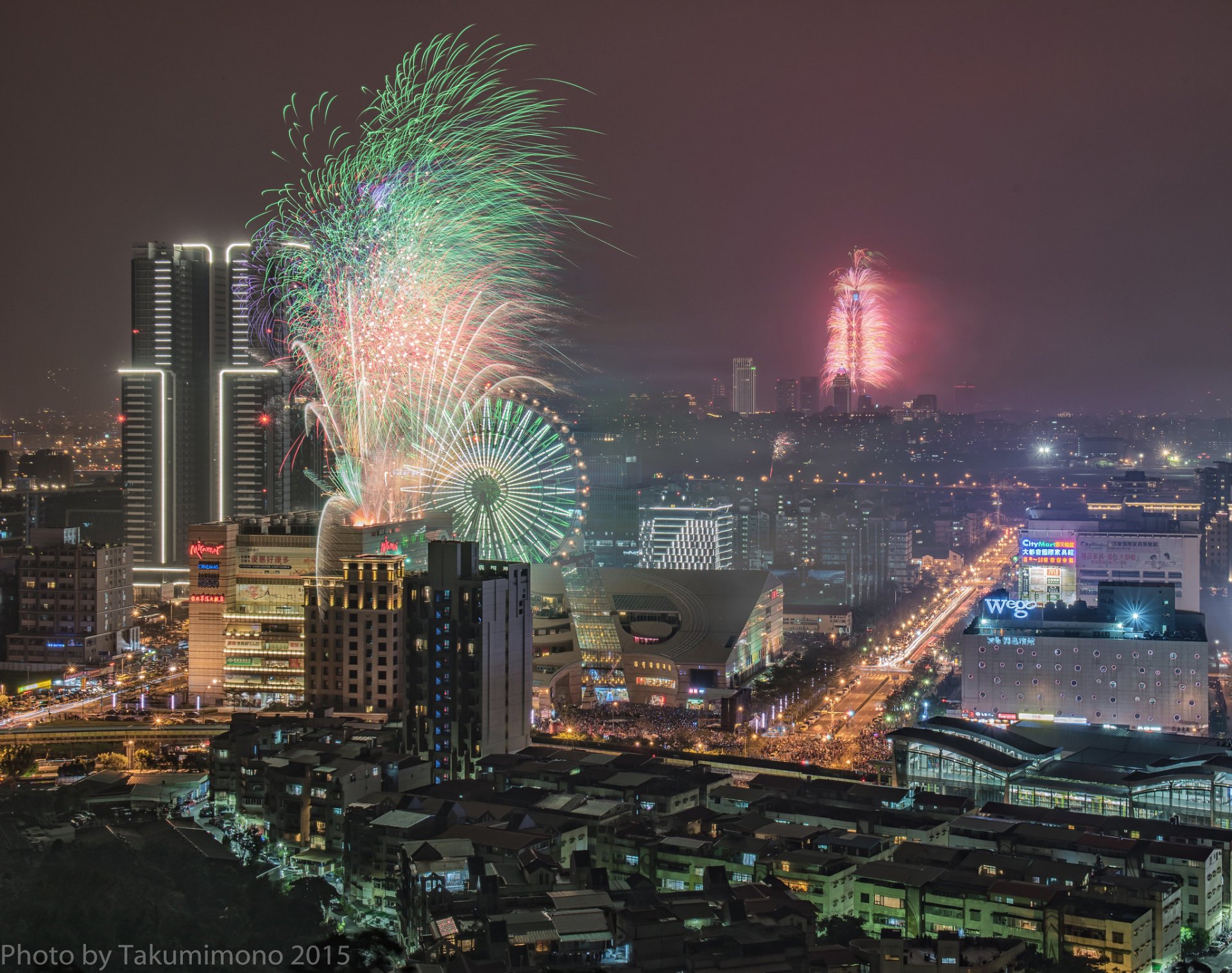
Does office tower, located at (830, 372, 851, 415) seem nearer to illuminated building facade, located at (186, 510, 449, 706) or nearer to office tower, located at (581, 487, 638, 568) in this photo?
office tower, located at (581, 487, 638, 568)

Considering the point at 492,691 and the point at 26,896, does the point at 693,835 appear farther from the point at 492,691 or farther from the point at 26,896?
the point at 26,896

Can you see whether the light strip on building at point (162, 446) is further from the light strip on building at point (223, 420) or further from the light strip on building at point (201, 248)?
the light strip on building at point (201, 248)

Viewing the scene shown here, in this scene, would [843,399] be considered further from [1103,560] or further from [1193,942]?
[1193,942]

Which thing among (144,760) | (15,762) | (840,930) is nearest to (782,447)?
(144,760)

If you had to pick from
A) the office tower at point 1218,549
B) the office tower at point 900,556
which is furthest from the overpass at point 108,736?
the office tower at point 1218,549

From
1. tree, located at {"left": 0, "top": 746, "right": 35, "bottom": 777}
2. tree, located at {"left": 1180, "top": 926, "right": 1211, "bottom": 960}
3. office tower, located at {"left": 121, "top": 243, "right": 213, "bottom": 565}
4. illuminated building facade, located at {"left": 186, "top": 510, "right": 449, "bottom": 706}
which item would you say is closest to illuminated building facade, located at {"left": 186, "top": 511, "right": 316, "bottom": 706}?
illuminated building facade, located at {"left": 186, "top": 510, "right": 449, "bottom": 706}

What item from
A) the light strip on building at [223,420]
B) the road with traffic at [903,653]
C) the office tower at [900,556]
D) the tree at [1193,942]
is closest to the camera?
the tree at [1193,942]
